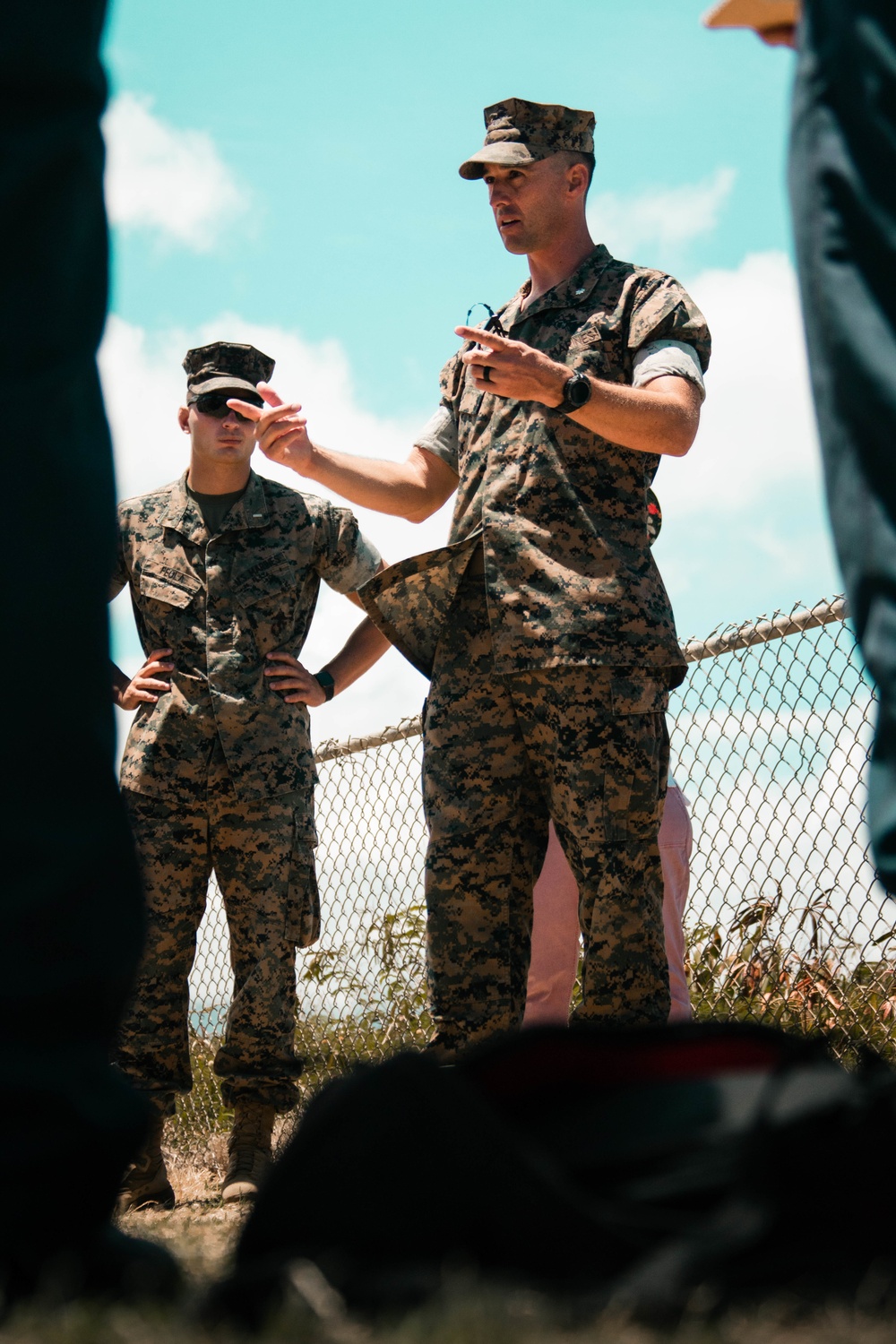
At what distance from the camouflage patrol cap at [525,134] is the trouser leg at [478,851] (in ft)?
3.80

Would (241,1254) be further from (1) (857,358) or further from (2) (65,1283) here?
(1) (857,358)

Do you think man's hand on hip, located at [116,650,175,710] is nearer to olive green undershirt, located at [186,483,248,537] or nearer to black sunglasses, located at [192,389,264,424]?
olive green undershirt, located at [186,483,248,537]

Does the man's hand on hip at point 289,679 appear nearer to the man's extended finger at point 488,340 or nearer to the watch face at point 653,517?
the watch face at point 653,517

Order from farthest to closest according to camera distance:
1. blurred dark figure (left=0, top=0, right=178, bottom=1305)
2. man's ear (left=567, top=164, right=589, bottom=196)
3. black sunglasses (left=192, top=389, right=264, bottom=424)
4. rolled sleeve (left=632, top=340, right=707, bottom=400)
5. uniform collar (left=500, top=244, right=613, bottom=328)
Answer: black sunglasses (left=192, top=389, right=264, bottom=424) < man's ear (left=567, top=164, right=589, bottom=196) < uniform collar (left=500, top=244, right=613, bottom=328) < rolled sleeve (left=632, top=340, right=707, bottom=400) < blurred dark figure (left=0, top=0, right=178, bottom=1305)

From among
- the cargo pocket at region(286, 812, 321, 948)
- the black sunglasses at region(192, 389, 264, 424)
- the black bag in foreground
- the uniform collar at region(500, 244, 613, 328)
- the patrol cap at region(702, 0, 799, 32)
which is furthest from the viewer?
the black sunglasses at region(192, 389, 264, 424)

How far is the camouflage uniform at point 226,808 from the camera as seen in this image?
405 cm

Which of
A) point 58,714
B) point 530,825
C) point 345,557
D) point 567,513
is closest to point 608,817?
point 530,825

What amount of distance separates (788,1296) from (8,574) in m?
0.88

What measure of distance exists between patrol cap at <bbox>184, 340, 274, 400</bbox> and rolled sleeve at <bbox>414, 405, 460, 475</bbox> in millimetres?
932

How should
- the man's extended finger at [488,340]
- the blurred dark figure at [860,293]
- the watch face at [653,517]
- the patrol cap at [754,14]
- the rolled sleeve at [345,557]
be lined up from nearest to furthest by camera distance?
the blurred dark figure at [860,293], the patrol cap at [754,14], the man's extended finger at [488,340], the watch face at [653,517], the rolled sleeve at [345,557]

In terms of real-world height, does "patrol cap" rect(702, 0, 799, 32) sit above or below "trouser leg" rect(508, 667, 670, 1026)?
above

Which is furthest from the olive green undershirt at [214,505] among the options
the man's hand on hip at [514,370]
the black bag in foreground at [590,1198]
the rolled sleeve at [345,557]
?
the black bag in foreground at [590,1198]

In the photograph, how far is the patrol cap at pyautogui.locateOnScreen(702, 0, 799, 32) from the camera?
188 centimetres

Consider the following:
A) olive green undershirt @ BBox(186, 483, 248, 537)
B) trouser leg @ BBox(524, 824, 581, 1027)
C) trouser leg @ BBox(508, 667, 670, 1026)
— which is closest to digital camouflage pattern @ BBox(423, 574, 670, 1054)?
trouser leg @ BBox(508, 667, 670, 1026)
